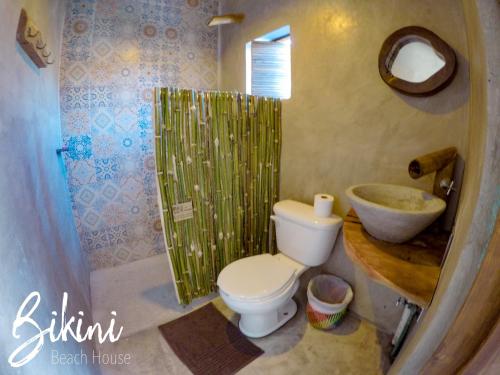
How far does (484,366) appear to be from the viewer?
0.39 metres

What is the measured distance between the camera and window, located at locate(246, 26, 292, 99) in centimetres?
201

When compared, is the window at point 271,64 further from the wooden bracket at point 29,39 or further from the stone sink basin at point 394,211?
the wooden bracket at point 29,39

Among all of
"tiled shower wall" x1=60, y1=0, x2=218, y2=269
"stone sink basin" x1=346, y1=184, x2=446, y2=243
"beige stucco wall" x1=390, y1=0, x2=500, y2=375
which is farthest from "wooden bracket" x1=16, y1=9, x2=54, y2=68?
"stone sink basin" x1=346, y1=184, x2=446, y2=243

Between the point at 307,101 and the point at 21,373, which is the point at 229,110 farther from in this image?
the point at 21,373

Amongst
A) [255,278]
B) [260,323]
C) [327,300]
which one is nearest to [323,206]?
[255,278]

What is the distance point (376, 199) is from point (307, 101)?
0.89 metres

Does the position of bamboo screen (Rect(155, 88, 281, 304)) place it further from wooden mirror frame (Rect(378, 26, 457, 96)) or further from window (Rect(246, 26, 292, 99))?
wooden mirror frame (Rect(378, 26, 457, 96))

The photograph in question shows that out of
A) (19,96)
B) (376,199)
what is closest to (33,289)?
(19,96)

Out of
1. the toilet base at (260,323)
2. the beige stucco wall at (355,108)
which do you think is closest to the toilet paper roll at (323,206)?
the beige stucco wall at (355,108)

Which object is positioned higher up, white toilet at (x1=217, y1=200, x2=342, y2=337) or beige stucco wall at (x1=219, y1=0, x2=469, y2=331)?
beige stucco wall at (x1=219, y1=0, x2=469, y2=331)

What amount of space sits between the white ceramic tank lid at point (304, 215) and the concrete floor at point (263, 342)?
0.74 meters

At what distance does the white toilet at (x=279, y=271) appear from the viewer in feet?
4.55

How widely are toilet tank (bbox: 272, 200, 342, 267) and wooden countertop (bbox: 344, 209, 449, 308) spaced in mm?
375

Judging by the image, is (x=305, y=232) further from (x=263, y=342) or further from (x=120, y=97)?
(x=120, y=97)
